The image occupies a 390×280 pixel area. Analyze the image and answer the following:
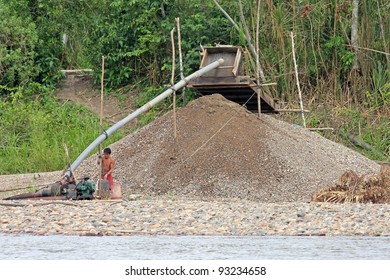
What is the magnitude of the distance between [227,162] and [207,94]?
2886 mm

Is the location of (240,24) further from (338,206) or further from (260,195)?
(338,206)

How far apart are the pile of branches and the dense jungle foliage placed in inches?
231

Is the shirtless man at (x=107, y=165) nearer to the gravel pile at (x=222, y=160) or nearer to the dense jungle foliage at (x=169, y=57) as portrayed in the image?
the gravel pile at (x=222, y=160)

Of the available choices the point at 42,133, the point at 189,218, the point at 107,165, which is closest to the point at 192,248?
the point at 189,218

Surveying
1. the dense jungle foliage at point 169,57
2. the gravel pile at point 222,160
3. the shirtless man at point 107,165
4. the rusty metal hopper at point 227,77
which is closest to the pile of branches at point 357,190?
the gravel pile at point 222,160

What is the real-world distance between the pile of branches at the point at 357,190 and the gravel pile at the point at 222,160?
0.80 meters

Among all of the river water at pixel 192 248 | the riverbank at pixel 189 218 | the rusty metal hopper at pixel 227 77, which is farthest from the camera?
the rusty metal hopper at pixel 227 77

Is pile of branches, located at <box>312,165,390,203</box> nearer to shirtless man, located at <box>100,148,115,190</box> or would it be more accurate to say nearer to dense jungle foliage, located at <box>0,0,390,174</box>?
shirtless man, located at <box>100,148,115,190</box>

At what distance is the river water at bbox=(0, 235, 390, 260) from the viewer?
11461mm

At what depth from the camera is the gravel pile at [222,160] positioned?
1747 centimetres

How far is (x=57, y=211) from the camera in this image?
14641mm

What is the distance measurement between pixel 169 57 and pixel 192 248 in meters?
13.9

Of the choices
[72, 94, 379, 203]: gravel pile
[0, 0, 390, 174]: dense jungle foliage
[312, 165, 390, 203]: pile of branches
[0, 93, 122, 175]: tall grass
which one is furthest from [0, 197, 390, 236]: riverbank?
[0, 0, 390, 174]: dense jungle foliage

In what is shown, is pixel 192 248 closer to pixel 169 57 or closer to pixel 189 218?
pixel 189 218
